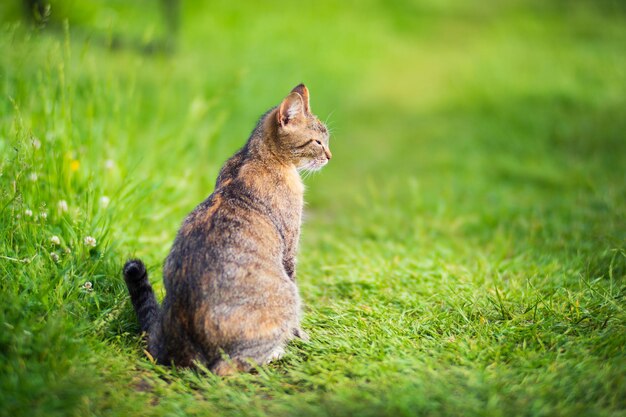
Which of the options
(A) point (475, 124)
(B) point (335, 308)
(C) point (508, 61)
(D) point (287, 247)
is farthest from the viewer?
(C) point (508, 61)

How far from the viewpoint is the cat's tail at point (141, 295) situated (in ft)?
10.8

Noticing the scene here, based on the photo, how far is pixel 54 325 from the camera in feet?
9.48

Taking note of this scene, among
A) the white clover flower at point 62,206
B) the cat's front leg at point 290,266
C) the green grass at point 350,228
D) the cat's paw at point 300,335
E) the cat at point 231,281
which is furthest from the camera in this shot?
the white clover flower at point 62,206

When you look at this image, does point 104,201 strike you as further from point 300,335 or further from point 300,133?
point 300,335

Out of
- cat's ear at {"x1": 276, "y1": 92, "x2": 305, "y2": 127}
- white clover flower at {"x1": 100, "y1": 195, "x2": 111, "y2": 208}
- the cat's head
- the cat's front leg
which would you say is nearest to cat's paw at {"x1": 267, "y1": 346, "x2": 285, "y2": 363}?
the cat's front leg

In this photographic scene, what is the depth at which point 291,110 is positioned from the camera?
3801 millimetres

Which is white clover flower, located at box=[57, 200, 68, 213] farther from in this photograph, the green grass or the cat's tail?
the cat's tail

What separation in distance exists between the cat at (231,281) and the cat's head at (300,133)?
238 mm

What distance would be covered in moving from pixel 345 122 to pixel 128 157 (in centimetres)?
466

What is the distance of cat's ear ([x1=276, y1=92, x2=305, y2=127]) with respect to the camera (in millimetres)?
3736

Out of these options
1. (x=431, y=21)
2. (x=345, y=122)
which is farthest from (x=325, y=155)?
(x=431, y=21)

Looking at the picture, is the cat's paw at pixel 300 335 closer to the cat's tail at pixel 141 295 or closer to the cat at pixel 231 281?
the cat at pixel 231 281

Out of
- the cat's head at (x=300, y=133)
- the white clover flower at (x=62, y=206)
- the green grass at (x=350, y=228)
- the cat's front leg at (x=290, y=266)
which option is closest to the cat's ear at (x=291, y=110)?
the cat's head at (x=300, y=133)

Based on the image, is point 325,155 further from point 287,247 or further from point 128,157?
point 128,157
